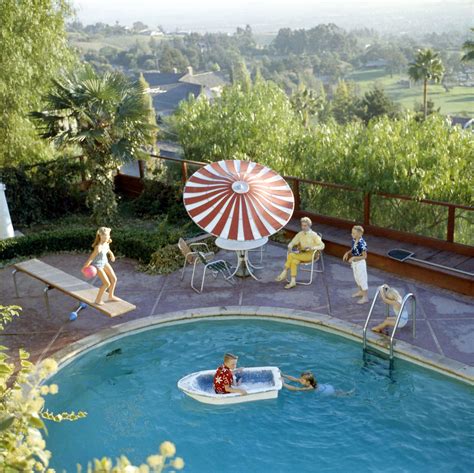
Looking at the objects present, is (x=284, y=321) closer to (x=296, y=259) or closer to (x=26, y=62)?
(x=296, y=259)

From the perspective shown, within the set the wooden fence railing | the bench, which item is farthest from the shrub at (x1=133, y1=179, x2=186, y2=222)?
the bench

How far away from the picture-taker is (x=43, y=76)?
59.4 ft

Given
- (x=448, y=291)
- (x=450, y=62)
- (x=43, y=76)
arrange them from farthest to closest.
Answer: (x=450, y=62), (x=43, y=76), (x=448, y=291)

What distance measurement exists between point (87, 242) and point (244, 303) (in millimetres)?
5027

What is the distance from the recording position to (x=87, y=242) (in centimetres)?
1527

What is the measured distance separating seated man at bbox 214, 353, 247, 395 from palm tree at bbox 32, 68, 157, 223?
7.84m

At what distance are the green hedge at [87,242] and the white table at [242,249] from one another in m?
1.83

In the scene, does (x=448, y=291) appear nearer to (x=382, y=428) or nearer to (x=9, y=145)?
(x=382, y=428)

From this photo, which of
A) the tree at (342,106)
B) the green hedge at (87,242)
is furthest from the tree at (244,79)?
the tree at (342,106)

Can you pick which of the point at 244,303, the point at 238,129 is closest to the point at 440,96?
the point at 238,129

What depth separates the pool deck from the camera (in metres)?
10.9

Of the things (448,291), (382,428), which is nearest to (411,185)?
(448,291)

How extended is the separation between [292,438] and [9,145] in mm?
13441

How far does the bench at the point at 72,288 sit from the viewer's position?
10.9m
